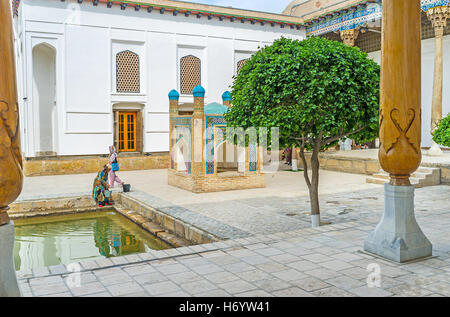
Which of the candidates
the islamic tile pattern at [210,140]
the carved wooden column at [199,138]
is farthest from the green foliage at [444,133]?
the carved wooden column at [199,138]

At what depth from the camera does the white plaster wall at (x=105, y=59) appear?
14508mm

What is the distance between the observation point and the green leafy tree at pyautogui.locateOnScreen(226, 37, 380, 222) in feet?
19.5

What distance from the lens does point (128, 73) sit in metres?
15.9

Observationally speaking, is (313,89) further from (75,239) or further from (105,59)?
(105,59)

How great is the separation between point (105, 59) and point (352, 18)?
10283 mm

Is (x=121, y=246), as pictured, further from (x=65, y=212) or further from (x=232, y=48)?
(x=232, y=48)

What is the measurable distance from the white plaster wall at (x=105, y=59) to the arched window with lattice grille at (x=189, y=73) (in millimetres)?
238

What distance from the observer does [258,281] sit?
3.89 meters

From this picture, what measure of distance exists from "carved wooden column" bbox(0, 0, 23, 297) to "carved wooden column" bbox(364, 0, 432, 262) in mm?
3480

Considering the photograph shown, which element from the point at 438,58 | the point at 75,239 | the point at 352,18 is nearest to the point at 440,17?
the point at 438,58

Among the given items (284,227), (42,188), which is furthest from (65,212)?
(284,227)

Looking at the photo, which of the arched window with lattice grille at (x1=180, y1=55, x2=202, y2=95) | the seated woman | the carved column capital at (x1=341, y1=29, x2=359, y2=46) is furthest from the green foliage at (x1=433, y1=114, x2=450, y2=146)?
the carved column capital at (x1=341, y1=29, x2=359, y2=46)

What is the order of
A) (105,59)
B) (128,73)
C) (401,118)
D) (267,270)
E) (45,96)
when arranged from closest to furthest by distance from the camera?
(267,270)
(401,118)
(105,59)
(128,73)
(45,96)

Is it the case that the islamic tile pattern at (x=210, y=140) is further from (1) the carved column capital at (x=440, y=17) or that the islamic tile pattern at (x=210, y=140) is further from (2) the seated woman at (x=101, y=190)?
(1) the carved column capital at (x=440, y=17)
